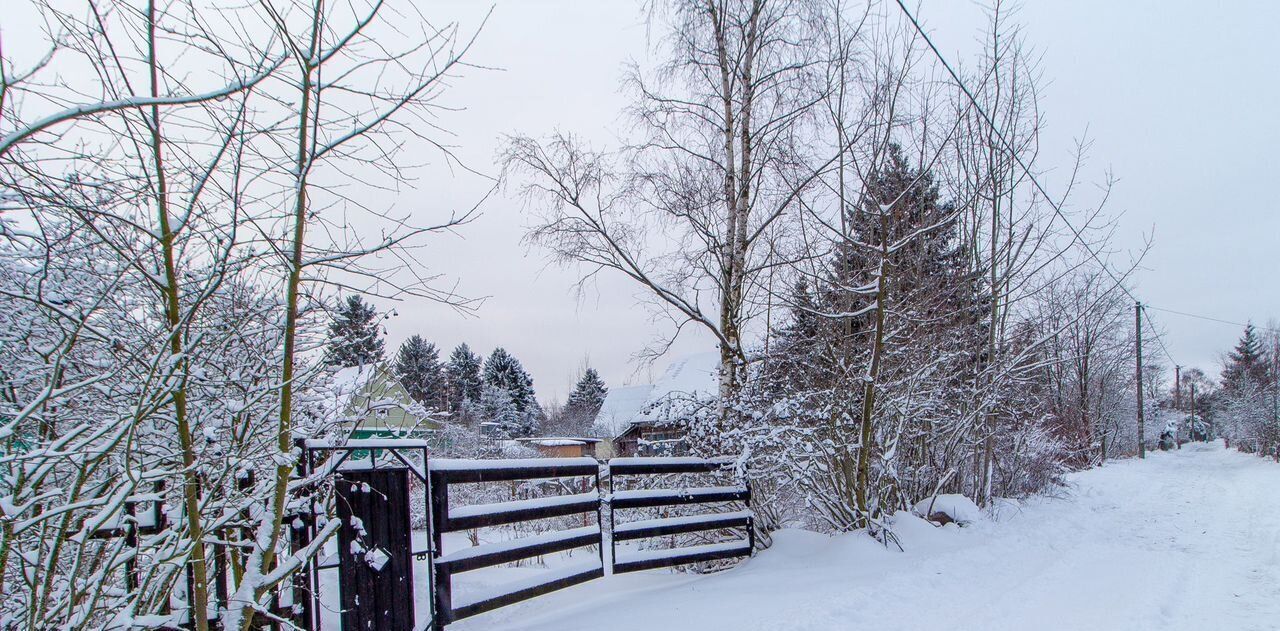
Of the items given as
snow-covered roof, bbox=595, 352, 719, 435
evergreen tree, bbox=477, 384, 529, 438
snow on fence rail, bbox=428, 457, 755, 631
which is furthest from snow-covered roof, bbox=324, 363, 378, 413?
evergreen tree, bbox=477, 384, 529, 438

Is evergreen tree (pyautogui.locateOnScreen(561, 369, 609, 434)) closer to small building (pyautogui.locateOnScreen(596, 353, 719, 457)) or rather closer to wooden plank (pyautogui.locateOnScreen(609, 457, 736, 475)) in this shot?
small building (pyautogui.locateOnScreen(596, 353, 719, 457))

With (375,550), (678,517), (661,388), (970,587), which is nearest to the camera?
(375,550)

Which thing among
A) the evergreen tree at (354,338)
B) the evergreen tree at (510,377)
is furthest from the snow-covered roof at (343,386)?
the evergreen tree at (510,377)

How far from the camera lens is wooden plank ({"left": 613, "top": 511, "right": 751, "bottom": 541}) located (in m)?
6.11

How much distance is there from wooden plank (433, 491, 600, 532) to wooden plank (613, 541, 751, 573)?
2.51 feet

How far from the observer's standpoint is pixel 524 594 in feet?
15.7

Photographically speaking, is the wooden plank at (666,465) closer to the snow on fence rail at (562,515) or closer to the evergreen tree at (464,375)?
the snow on fence rail at (562,515)

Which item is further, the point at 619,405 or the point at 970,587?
the point at 619,405

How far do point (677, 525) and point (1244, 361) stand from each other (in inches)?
2353

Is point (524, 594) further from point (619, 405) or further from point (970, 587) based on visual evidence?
point (619, 405)

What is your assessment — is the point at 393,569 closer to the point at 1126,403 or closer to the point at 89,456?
the point at 89,456

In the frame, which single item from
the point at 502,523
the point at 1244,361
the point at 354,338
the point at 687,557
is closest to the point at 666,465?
the point at 687,557

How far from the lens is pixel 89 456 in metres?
2.34

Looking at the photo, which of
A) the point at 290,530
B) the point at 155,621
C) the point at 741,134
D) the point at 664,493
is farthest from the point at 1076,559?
the point at 155,621
